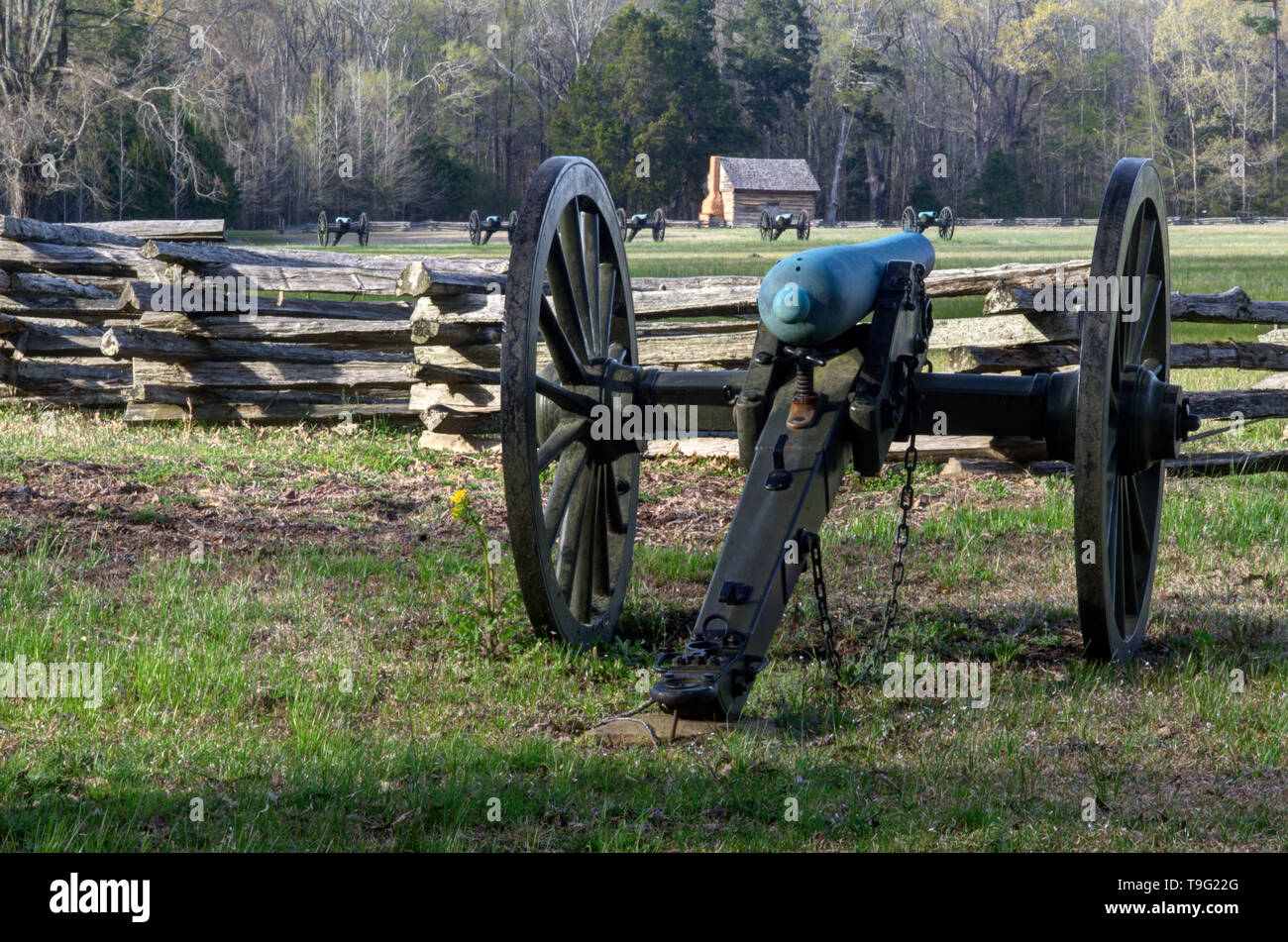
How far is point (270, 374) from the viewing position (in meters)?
10.8

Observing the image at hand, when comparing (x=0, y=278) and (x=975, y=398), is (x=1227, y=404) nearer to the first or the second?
(x=975, y=398)

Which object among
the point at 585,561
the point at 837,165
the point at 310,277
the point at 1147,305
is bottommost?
the point at 585,561

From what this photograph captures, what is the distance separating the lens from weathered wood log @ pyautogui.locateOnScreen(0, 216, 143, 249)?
37.2 ft

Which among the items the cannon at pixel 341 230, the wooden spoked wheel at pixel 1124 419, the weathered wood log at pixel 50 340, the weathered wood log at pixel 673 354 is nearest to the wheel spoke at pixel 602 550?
the wooden spoked wheel at pixel 1124 419

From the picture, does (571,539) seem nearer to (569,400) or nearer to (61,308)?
(569,400)

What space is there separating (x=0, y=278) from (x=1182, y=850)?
37.7ft

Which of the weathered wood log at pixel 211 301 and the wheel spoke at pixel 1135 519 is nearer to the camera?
the wheel spoke at pixel 1135 519

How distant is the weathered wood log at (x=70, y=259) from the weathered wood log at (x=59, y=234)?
116 mm

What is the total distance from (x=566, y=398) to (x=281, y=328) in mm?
6593

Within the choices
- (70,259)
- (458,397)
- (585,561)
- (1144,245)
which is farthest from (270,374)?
(1144,245)

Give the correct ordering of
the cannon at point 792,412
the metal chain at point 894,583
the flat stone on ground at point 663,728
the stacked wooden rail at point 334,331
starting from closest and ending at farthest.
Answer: the flat stone on ground at point 663,728 < the cannon at point 792,412 < the metal chain at point 894,583 < the stacked wooden rail at point 334,331

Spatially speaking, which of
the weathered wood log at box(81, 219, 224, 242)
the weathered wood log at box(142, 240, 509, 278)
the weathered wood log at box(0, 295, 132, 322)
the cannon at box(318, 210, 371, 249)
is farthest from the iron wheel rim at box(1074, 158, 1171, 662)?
the cannon at box(318, 210, 371, 249)

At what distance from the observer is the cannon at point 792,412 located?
4086mm

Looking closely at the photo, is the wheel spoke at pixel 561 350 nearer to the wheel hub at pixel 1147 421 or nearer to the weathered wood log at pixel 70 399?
the wheel hub at pixel 1147 421
